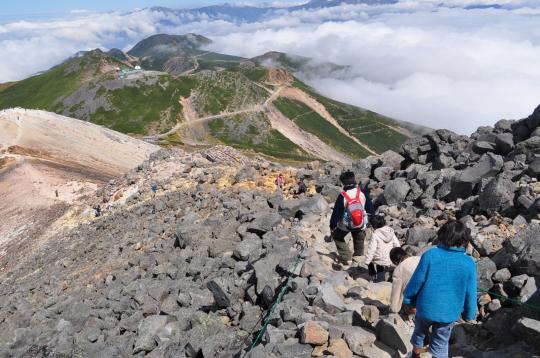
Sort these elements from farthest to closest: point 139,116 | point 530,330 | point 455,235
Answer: point 139,116 → point 530,330 → point 455,235

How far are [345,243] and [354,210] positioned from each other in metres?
1.71

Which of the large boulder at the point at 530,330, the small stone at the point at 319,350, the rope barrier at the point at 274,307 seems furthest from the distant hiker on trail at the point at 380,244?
the large boulder at the point at 530,330

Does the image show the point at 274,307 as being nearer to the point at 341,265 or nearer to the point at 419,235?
the point at 341,265

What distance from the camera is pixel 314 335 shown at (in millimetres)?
9758

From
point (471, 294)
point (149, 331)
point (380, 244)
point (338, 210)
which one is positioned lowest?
point (149, 331)

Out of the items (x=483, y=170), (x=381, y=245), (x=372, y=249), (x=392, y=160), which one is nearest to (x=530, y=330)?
(x=381, y=245)

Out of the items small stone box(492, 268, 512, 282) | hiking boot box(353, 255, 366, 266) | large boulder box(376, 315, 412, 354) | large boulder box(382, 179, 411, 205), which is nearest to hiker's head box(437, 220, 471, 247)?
large boulder box(376, 315, 412, 354)

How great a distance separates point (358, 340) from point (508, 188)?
→ 10.1 m

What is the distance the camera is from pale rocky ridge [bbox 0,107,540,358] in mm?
10750

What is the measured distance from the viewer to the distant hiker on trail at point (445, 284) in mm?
7871

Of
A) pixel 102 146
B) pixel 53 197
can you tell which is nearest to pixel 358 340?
pixel 53 197

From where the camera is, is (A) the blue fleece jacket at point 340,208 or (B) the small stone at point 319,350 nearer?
(B) the small stone at point 319,350

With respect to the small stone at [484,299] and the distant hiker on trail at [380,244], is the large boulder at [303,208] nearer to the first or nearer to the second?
the distant hiker on trail at [380,244]

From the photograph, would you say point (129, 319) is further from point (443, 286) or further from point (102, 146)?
point (102, 146)
